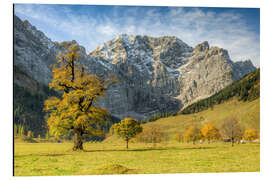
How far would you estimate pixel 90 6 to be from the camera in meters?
13.7

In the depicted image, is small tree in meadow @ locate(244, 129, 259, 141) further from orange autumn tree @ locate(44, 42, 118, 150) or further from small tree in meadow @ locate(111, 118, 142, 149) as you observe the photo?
orange autumn tree @ locate(44, 42, 118, 150)

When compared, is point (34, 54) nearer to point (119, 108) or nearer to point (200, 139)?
point (119, 108)

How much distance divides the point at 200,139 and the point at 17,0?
3246 cm

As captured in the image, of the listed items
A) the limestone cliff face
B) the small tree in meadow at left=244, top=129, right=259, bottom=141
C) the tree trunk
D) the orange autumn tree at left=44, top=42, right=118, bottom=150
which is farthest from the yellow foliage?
the limestone cliff face

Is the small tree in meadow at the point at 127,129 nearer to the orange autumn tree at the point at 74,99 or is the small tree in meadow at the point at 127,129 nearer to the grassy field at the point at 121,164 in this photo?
the orange autumn tree at the point at 74,99

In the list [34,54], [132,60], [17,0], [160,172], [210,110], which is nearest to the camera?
[160,172]

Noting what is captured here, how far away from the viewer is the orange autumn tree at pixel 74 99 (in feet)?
46.1

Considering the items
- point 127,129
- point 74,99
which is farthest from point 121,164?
point 127,129

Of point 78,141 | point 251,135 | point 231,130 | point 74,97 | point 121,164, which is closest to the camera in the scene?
point 121,164

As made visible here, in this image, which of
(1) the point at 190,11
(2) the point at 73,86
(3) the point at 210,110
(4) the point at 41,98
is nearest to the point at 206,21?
(1) the point at 190,11

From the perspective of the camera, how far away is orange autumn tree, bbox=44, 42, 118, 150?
1406cm

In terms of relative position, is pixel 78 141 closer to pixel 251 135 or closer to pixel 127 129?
pixel 127 129

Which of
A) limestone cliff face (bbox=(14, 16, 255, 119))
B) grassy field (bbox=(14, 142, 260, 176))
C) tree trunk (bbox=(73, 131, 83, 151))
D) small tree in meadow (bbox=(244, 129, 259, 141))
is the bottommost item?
small tree in meadow (bbox=(244, 129, 259, 141))

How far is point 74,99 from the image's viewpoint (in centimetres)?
1424
